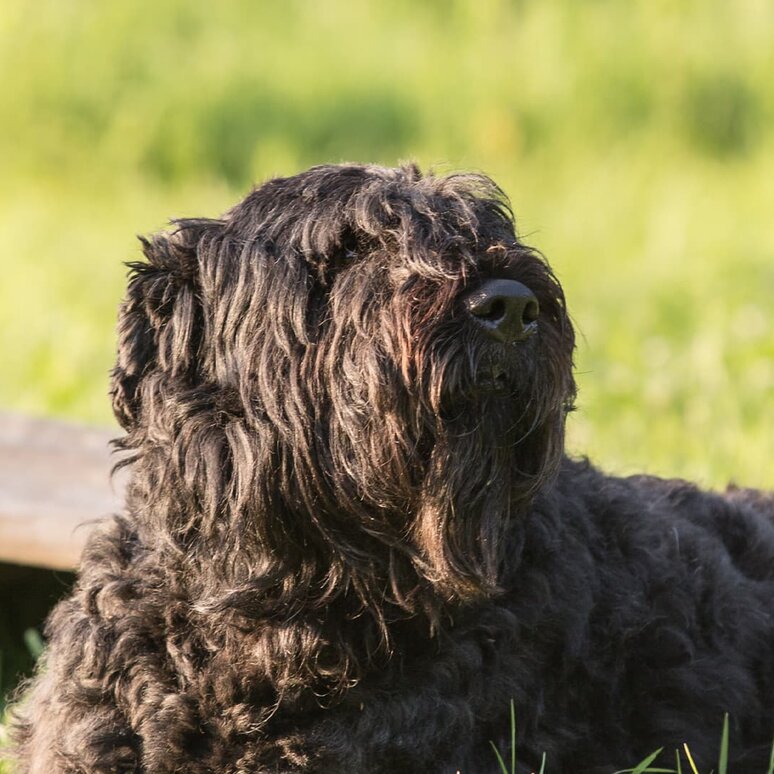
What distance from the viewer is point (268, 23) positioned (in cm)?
1409

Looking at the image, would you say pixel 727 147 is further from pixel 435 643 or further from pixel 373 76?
pixel 435 643

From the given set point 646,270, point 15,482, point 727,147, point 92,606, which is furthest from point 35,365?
point 727,147

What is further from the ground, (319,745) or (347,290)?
(347,290)

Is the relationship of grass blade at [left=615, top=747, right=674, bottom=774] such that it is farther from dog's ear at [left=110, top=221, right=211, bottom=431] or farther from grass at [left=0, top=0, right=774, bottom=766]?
grass at [left=0, top=0, right=774, bottom=766]

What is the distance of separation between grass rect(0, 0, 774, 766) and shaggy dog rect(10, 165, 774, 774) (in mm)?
7086

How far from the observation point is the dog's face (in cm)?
296

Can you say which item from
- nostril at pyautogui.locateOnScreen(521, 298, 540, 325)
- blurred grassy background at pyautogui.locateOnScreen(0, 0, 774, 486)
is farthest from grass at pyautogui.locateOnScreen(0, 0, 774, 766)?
nostril at pyautogui.locateOnScreen(521, 298, 540, 325)

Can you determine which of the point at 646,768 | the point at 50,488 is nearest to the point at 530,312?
the point at 646,768

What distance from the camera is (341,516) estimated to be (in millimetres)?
3131

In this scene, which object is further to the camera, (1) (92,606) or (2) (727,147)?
(2) (727,147)

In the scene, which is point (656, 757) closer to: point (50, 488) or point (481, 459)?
point (481, 459)

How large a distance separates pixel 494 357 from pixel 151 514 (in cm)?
93

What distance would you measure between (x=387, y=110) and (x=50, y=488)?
839cm

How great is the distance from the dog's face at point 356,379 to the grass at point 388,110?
23.5ft
